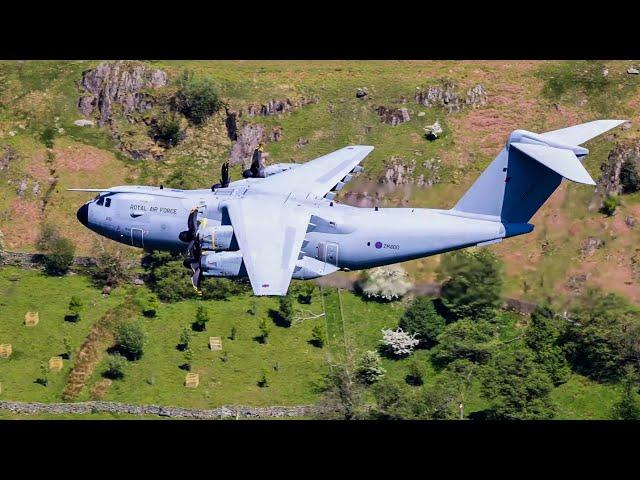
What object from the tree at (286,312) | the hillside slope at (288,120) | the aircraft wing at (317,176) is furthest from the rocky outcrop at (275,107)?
the aircraft wing at (317,176)

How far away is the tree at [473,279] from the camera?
336 ft

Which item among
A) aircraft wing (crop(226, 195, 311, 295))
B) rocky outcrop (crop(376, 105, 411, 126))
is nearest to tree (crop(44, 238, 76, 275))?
rocky outcrop (crop(376, 105, 411, 126))

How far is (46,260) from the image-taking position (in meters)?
115

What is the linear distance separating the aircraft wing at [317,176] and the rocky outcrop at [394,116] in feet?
A: 86.8

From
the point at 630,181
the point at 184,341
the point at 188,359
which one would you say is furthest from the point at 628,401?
the point at 184,341

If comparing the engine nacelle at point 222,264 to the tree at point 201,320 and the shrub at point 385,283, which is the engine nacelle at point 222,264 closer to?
the shrub at point 385,283

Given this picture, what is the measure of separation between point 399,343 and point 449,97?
23.4m

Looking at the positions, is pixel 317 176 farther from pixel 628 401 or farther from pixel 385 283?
pixel 628 401

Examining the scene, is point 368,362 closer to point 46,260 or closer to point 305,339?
point 305,339

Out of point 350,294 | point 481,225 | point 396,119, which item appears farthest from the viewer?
point 396,119

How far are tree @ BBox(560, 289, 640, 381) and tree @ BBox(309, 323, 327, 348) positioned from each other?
603 inches

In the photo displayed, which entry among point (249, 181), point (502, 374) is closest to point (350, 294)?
point (502, 374)

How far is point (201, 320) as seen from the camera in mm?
110438

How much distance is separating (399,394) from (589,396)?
11.9 m
